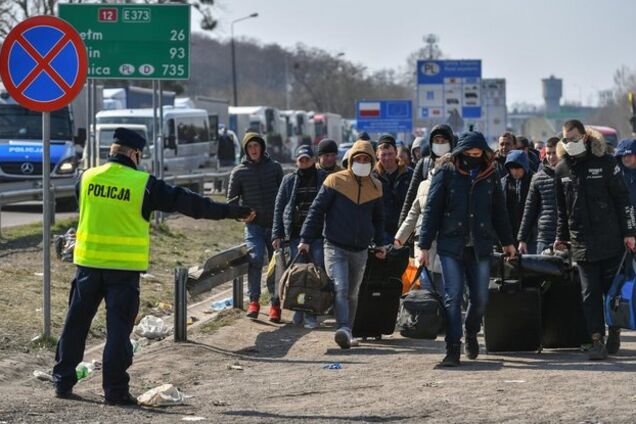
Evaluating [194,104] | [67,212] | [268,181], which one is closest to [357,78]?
[194,104]

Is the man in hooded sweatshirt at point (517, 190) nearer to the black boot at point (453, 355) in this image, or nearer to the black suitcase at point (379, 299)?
the black suitcase at point (379, 299)

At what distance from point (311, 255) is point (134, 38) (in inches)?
460

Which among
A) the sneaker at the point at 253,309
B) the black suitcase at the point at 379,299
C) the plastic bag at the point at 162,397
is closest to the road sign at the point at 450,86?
the sneaker at the point at 253,309

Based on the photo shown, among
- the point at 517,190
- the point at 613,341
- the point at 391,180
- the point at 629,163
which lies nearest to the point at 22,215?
the point at 391,180

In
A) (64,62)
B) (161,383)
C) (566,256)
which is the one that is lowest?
(161,383)

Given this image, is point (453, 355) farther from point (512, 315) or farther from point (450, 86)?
point (450, 86)

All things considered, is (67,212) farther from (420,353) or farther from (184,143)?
(420,353)

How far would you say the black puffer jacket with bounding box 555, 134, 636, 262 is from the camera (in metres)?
11.4

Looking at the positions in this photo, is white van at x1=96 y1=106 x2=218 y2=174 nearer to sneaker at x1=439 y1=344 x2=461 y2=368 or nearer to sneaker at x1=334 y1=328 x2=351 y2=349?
sneaker at x1=334 y1=328 x2=351 y2=349

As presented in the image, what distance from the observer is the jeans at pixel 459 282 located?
1128cm

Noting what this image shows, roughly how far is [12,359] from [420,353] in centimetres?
326

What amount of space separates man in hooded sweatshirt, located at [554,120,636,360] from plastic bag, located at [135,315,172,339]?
4.24m

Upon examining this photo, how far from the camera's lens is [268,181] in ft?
49.3

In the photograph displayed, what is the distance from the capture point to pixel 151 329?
13992mm
